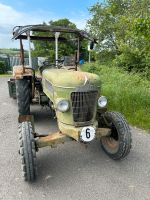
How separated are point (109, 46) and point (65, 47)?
1536cm

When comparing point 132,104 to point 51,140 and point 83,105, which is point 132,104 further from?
point 51,140

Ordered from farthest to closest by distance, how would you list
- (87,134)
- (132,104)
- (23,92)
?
(132,104) → (23,92) → (87,134)

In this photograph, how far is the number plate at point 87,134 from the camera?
426cm

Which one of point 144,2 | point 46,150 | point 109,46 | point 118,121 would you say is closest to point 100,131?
point 118,121

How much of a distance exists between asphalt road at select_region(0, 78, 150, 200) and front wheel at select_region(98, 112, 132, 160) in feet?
0.50

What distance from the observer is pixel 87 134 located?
4.29 metres

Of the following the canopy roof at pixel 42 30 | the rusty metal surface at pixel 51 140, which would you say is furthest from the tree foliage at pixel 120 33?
the rusty metal surface at pixel 51 140

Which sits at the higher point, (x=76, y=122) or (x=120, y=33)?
(x=120, y=33)

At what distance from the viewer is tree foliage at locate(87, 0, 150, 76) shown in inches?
545

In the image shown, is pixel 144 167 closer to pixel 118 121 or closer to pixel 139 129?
pixel 118 121

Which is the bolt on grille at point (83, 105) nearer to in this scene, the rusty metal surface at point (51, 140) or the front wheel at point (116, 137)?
the rusty metal surface at point (51, 140)

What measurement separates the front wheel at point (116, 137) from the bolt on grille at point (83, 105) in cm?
54

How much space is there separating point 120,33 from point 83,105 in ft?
47.1

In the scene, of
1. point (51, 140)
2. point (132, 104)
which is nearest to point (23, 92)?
point (51, 140)
